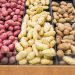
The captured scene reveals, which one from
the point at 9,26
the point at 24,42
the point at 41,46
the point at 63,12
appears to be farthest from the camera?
the point at 63,12

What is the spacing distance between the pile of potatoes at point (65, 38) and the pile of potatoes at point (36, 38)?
2.3 inches

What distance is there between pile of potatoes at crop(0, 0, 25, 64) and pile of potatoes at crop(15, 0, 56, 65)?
2.0 inches

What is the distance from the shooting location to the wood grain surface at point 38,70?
5.39 feet

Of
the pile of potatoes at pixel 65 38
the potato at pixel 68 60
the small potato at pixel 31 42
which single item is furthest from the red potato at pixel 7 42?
the potato at pixel 68 60

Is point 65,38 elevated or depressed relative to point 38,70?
elevated

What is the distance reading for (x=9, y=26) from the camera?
231 cm

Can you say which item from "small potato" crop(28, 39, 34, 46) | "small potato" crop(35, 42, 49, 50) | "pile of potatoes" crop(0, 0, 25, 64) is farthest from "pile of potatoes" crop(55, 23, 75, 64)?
"pile of potatoes" crop(0, 0, 25, 64)

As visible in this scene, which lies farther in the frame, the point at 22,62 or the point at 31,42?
the point at 31,42

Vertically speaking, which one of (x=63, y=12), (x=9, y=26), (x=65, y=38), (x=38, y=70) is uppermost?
(x=63, y=12)

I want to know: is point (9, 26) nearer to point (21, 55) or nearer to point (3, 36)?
point (3, 36)

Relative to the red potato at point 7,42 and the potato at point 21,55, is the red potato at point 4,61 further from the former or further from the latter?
the red potato at point 7,42

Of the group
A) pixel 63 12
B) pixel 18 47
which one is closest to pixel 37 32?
pixel 18 47

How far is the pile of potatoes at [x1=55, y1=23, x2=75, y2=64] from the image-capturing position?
75.3 inches

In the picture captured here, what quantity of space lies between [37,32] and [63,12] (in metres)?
0.72
